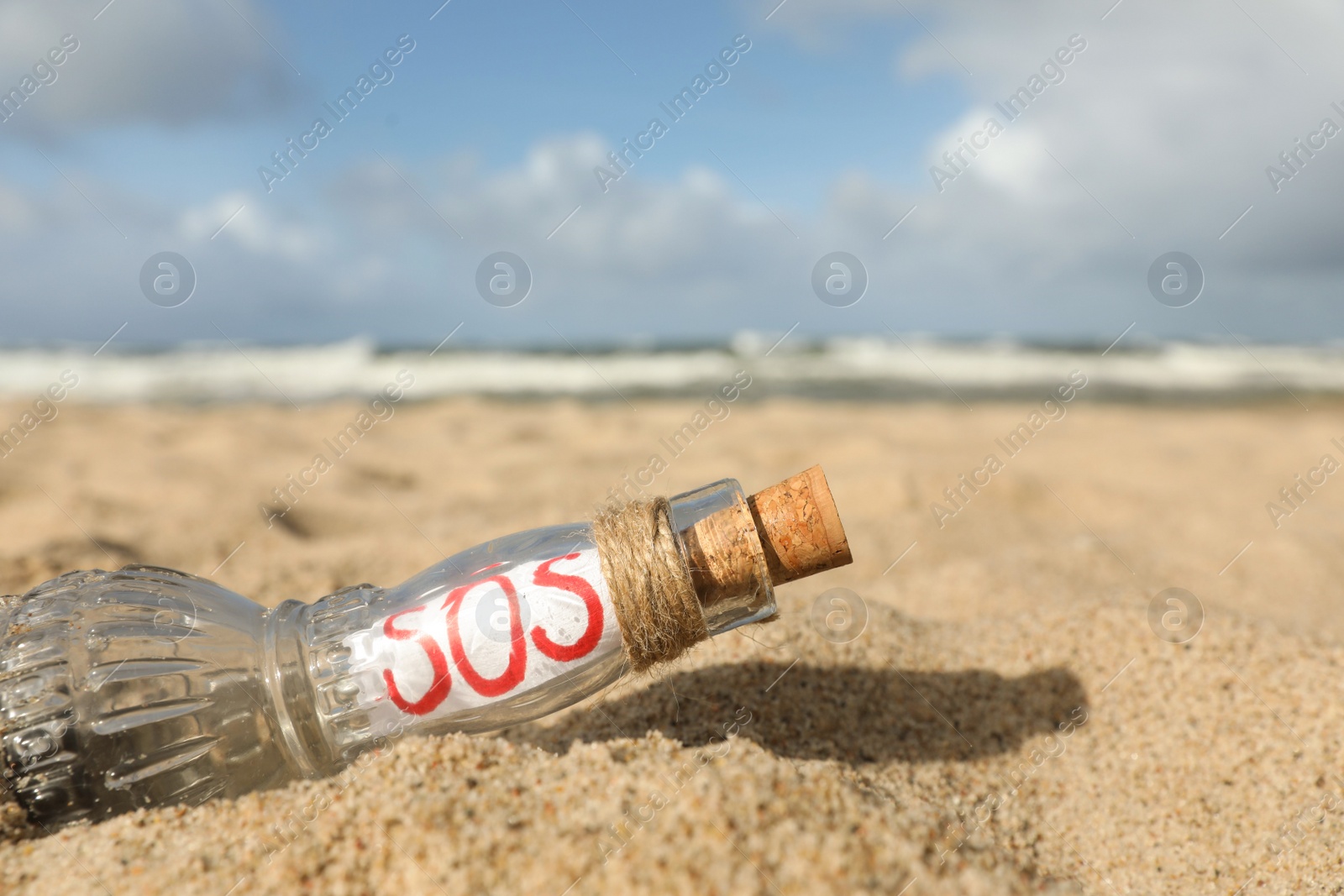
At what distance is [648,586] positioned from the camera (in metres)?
1.25

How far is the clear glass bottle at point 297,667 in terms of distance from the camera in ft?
→ 4.03

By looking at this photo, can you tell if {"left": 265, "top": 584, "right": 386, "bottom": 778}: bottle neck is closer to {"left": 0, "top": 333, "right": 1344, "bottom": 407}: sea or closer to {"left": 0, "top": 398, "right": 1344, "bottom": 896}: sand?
{"left": 0, "top": 398, "right": 1344, "bottom": 896}: sand

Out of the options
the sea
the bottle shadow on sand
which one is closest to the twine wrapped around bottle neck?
the bottle shadow on sand

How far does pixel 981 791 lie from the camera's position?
161 centimetres

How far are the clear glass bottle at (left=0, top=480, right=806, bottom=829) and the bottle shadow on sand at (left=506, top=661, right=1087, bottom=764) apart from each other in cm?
33

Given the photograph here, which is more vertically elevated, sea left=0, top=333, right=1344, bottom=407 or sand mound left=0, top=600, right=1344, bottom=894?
sea left=0, top=333, right=1344, bottom=407

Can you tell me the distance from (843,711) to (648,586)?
755 millimetres

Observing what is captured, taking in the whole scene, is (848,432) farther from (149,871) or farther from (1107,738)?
(149,871)

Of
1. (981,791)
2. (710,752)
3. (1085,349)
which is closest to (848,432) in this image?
(981,791)

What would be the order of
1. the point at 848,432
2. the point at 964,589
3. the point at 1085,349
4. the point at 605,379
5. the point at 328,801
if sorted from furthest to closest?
the point at 1085,349
the point at 605,379
the point at 848,432
the point at 964,589
the point at 328,801

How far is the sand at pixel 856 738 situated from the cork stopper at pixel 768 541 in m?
0.27

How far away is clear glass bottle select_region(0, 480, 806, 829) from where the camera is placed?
123cm

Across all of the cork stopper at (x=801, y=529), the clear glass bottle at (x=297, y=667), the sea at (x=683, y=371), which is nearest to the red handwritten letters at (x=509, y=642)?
the clear glass bottle at (x=297, y=667)

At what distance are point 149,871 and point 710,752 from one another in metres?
0.81
